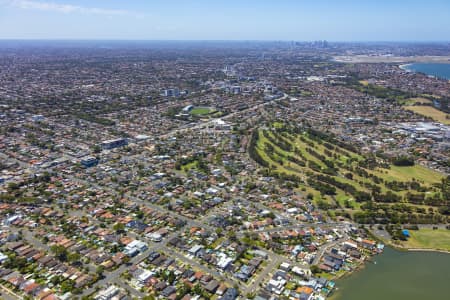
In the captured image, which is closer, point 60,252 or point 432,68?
point 60,252

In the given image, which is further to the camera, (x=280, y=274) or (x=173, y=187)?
(x=173, y=187)

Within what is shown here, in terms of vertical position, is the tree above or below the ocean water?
below

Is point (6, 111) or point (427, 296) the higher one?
point (6, 111)

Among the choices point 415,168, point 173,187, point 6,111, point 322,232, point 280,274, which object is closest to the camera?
point 280,274

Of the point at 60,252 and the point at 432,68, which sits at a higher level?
the point at 432,68

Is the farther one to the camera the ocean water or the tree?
the ocean water

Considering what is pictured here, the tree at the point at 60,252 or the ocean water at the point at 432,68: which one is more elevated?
the ocean water at the point at 432,68

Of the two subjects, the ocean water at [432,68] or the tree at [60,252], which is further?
the ocean water at [432,68]

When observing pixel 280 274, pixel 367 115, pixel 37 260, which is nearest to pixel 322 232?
pixel 280 274

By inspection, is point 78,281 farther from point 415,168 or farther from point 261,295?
point 415,168

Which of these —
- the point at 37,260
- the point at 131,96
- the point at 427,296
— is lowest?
the point at 427,296

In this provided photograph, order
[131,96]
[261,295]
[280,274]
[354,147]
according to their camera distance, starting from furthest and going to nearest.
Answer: [131,96] < [354,147] < [280,274] < [261,295]
